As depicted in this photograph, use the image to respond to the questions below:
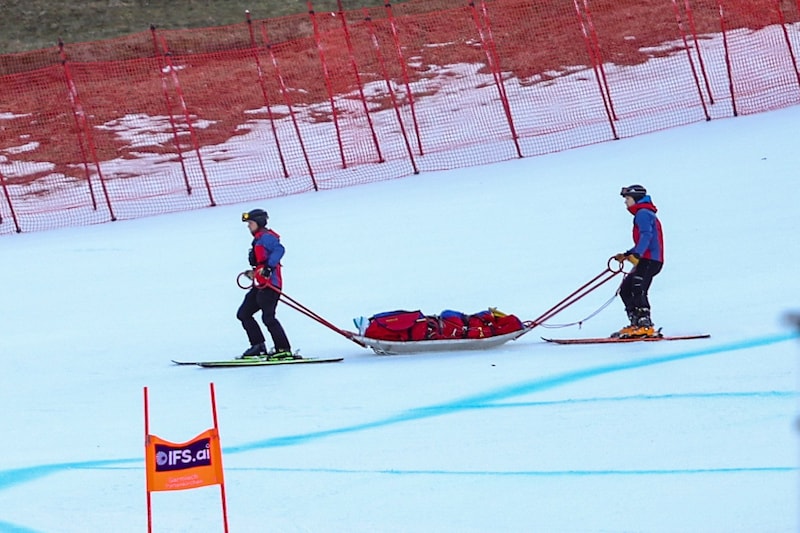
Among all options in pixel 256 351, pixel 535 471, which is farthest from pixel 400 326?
pixel 535 471

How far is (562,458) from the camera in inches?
291

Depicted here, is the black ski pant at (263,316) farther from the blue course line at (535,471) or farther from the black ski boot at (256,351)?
the blue course line at (535,471)

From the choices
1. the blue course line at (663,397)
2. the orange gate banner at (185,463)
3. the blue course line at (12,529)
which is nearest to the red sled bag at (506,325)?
the blue course line at (663,397)

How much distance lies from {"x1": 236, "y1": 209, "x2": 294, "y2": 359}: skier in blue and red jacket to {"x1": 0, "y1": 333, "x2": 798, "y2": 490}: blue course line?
2.32 metres

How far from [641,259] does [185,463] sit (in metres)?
5.19

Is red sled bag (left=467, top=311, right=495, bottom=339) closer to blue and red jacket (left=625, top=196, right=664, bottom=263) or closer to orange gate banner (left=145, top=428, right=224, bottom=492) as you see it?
blue and red jacket (left=625, top=196, right=664, bottom=263)

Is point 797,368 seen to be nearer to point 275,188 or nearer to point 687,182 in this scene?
point 687,182

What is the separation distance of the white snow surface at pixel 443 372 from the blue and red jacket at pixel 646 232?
28.2 inches

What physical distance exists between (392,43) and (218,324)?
A: 1534 cm

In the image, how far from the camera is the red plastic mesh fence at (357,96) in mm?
20953

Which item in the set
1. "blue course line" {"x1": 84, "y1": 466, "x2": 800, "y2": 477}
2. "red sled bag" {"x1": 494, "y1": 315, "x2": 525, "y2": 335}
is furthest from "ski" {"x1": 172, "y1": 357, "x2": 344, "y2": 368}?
"blue course line" {"x1": 84, "y1": 466, "x2": 800, "y2": 477}

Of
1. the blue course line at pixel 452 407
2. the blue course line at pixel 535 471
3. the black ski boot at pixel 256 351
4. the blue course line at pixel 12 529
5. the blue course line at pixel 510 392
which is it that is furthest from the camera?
the black ski boot at pixel 256 351

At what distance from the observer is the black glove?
10.7m

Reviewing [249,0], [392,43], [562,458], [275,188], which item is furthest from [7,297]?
[249,0]
